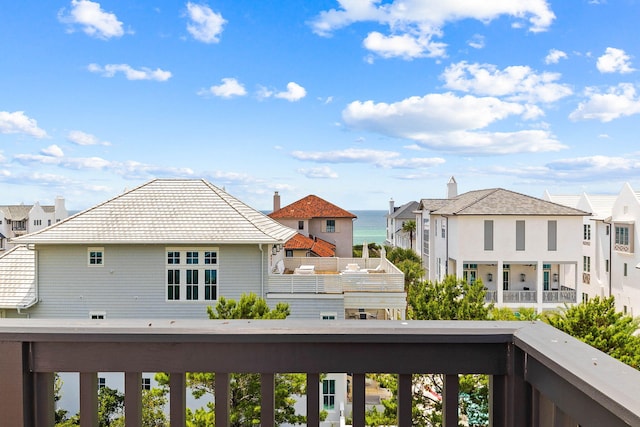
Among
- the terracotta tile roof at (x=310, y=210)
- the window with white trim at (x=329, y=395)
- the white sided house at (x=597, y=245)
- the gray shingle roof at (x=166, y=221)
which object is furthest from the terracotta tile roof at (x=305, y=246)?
the white sided house at (x=597, y=245)

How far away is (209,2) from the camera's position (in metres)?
17.8

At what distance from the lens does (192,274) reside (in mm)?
13367

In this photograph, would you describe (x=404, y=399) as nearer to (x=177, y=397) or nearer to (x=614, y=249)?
(x=177, y=397)

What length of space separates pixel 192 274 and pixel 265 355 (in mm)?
12504

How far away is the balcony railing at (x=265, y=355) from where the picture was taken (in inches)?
55.4

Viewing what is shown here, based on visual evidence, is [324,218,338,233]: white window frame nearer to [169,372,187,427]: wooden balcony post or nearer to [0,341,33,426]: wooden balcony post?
[169,372,187,427]: wooden balcony post

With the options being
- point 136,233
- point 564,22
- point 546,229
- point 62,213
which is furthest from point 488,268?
point 62,213

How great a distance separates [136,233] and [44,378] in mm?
12558

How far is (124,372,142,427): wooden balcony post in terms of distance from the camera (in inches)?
57.9

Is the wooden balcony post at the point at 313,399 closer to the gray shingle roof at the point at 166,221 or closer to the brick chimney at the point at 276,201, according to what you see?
the gray shingle roof at the point at 166,221

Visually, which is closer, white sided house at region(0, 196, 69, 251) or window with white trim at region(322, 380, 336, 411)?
window with white trim at region(322, 380, 336, 411)

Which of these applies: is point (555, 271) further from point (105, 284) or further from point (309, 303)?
point (105, 284)

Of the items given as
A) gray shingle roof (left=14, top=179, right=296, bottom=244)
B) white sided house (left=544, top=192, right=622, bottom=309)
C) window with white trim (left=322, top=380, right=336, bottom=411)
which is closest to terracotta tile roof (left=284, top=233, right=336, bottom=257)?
gray shingle roof (left=14, top=179, right=296, bottom=244)

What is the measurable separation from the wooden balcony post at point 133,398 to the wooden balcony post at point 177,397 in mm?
104
